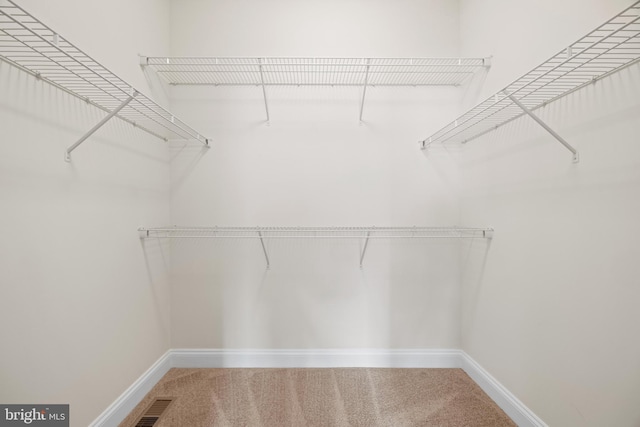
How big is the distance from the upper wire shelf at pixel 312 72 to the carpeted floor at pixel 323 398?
6.58ft

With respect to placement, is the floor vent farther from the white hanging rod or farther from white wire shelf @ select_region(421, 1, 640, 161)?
white wire shelf @ select_region(421, 1, 640, 161)

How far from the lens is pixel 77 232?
1291mm

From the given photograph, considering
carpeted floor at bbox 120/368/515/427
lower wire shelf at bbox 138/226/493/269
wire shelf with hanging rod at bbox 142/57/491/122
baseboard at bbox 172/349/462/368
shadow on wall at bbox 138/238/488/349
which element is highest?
wire shelf with hanging rod at bbox 142/57/491/122

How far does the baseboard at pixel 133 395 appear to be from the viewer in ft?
4.75

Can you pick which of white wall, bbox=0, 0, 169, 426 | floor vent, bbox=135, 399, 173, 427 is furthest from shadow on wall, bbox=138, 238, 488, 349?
floor vent, bbox=135, 399, 173, 427

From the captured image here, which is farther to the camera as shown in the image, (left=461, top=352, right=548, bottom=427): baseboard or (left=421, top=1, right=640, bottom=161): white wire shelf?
(left=461, top=352, right=548, bottom=427): baseboard

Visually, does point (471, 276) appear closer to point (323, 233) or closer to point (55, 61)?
point (323, 233)

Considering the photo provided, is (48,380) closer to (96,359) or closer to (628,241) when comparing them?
(96,359)

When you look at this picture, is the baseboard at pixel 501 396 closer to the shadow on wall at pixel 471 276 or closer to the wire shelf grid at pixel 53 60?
the shadow on wall at pixel 471 276

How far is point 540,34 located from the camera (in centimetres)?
138

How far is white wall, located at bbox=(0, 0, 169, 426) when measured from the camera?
103 cm

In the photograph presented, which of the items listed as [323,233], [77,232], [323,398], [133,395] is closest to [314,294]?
[323,233]

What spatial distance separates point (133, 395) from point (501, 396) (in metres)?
2.11

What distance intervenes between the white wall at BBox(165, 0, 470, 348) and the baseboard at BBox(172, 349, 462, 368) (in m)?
0.06
